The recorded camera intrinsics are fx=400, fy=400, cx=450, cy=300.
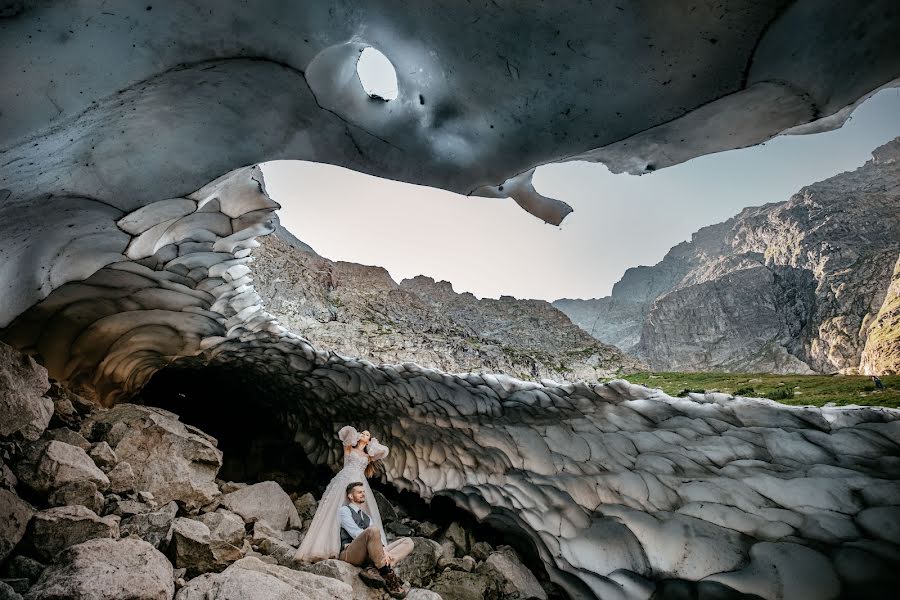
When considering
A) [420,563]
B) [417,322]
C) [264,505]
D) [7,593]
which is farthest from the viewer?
[417,322]

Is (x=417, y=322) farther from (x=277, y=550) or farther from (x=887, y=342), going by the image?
(x=277, y=550)

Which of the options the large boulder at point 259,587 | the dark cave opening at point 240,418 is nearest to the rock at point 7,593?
the large boulder at point 259,587

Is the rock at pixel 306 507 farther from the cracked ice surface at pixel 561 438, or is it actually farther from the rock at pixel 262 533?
the rock at pixel 262 533

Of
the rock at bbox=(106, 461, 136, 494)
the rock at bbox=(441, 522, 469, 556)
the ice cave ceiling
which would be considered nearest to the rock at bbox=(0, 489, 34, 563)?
the rock at bbox=(106, 461, 136, 494)

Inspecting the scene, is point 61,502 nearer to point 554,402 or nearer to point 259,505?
point 259,505

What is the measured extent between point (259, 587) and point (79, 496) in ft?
4.90

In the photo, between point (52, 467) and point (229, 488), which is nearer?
point (52, 467)

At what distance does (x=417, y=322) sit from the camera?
27.9 meters

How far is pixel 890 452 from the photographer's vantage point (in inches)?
80.7

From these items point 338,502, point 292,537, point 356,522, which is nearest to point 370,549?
point 356,522

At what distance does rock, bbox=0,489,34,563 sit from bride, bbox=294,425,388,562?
163 cm

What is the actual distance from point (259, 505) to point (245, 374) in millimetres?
2284

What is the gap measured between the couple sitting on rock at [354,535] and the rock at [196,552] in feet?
2.13

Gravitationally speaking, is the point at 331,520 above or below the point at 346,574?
above
